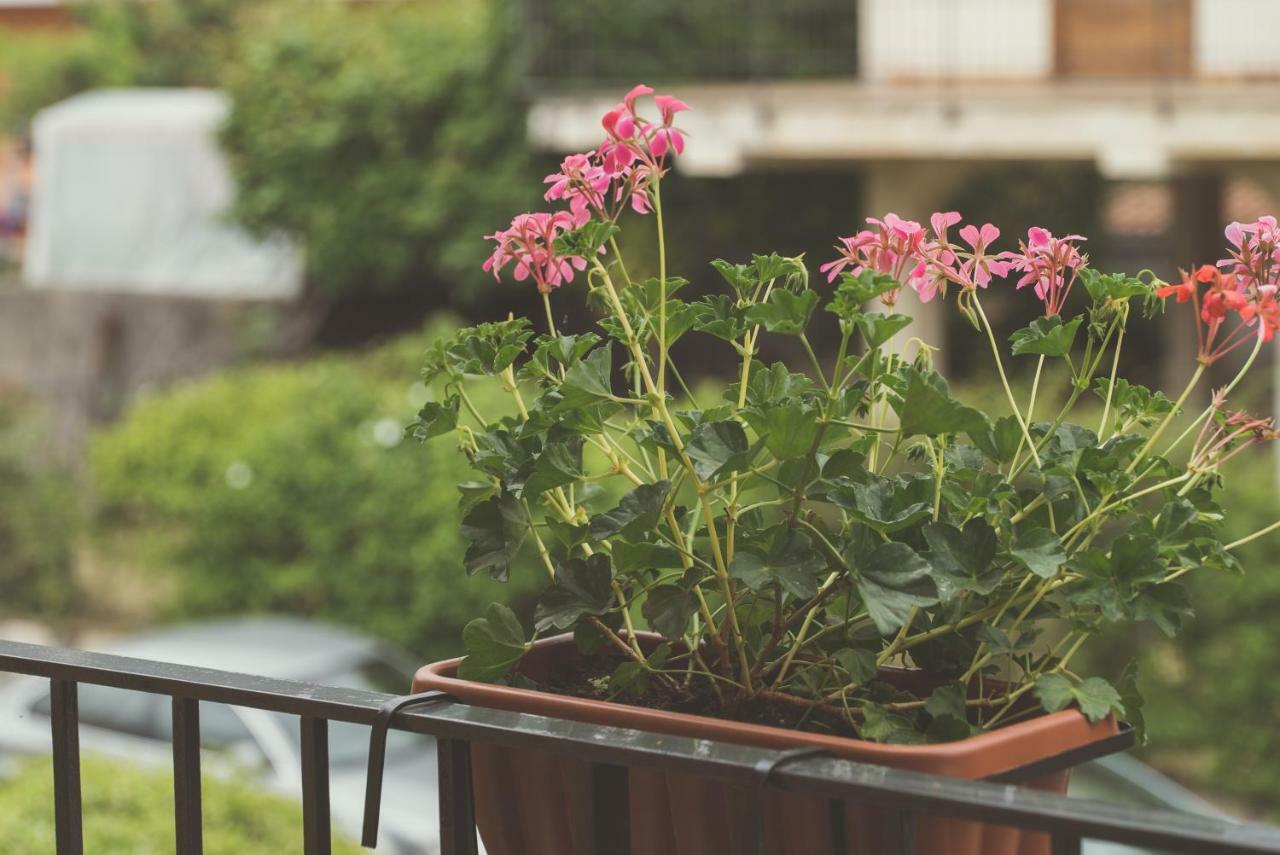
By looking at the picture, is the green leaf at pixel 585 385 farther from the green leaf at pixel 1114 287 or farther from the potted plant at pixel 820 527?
the green leaf at pixel 1114 287

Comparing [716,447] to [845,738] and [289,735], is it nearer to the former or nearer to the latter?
[845,738]

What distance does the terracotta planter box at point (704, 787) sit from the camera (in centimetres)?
98

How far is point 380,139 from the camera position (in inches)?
520

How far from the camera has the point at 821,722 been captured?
116 centimetres

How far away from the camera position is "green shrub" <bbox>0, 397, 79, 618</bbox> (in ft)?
35.6

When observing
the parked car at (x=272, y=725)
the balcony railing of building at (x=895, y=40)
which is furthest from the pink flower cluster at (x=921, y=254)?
the balcony railing of building at (x=895, y=40)

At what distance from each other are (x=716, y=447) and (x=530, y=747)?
24 centimetres

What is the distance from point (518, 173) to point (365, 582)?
451cm

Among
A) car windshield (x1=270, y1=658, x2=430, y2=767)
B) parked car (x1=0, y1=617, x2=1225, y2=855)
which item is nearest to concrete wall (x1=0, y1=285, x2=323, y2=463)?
parked car (x1=0, y1=617, x2=1225, y2=855)

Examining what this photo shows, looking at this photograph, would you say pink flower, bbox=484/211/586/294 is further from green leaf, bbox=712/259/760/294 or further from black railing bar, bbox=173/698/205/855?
black railing bar, bbox=173/698/205/855

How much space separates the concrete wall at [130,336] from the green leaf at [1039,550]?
43.8 feet

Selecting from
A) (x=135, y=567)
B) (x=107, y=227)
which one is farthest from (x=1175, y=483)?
(x=107, y=227)

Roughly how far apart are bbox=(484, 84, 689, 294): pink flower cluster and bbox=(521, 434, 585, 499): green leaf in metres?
0.13

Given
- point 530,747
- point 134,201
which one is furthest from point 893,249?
point 134,201
